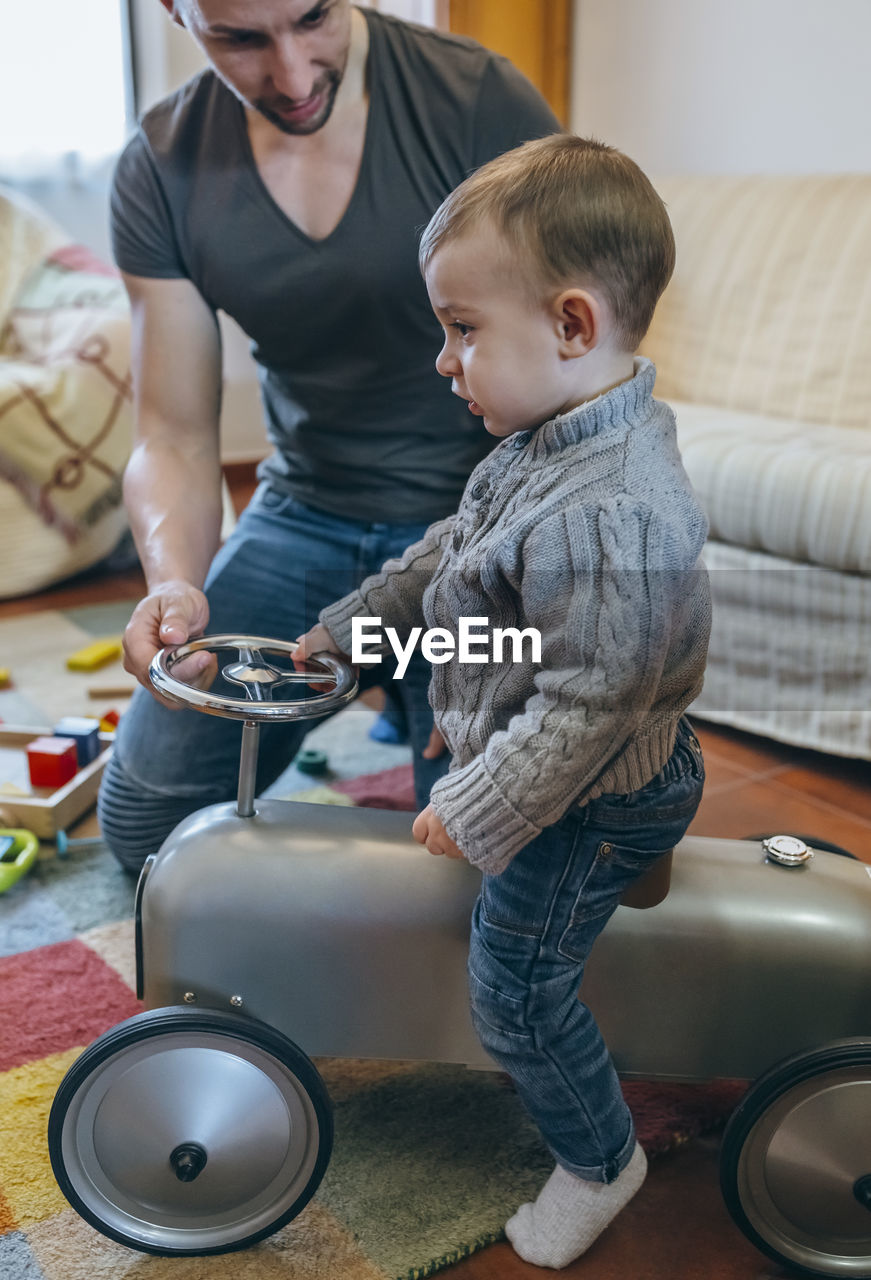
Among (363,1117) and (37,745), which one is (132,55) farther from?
(363,1117)

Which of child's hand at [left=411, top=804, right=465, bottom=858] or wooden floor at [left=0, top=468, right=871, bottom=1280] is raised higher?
child's hand at [left=411, top=804, right=465, bottom=858]

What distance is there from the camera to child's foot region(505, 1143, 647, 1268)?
0.85m

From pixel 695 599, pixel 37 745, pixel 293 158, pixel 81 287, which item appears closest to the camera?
pixel 695 599

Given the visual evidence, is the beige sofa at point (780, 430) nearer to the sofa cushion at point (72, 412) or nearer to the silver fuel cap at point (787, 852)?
the silver fuel cap at point (787, 852)

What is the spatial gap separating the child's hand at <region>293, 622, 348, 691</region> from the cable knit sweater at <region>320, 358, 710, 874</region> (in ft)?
0.52

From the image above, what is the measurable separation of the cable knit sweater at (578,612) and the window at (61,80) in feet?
8.85

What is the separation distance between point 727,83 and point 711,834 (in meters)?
1.76

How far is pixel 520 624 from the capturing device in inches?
30.8

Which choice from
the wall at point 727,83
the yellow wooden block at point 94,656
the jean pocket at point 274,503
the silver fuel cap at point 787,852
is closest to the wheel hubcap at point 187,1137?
the silver fuel cap at point 787,852

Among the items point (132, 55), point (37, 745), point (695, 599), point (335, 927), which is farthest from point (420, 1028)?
point (132, 55)

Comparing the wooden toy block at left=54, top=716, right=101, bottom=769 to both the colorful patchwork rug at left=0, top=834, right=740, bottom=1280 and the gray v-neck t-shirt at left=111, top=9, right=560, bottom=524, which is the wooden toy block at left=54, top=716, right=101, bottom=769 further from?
the gray v-neck t-shirt at left=111, top=9, right=560, bottom=524

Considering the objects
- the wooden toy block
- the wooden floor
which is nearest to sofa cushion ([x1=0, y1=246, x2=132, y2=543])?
the wooden floor

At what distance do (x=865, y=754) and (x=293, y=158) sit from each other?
1.06 metres

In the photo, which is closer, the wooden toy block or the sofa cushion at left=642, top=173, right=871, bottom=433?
the wooden toy block
